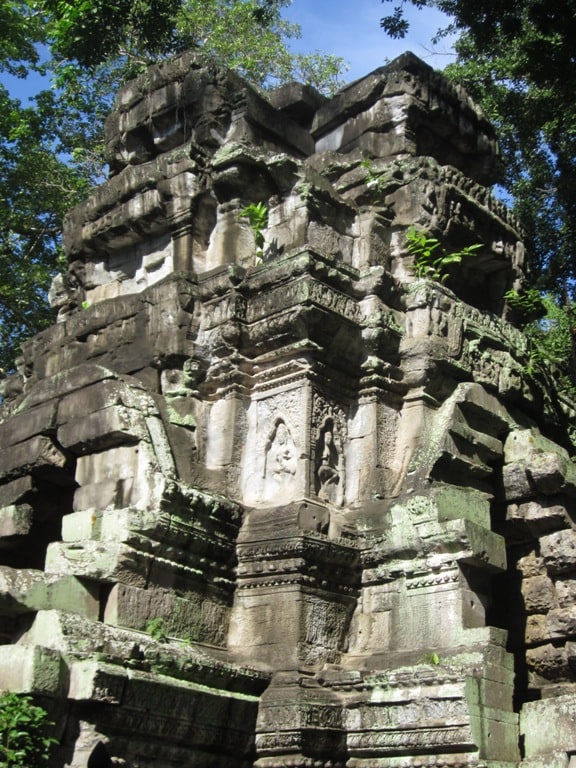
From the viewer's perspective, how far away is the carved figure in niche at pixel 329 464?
32.1ft

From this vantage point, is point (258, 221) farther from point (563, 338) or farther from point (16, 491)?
point (563, 338)

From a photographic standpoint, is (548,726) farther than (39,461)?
No

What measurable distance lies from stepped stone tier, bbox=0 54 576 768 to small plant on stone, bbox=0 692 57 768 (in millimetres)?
160

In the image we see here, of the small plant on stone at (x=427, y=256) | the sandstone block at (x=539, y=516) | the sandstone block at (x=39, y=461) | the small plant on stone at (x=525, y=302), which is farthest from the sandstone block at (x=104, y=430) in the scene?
the small plant on stone at (x=525, y=302)

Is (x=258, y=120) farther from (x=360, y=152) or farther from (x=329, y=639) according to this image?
(x=329, y=639)

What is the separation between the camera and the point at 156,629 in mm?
8727

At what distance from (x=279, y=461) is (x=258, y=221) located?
275 centimetres

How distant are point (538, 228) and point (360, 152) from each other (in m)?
8.45

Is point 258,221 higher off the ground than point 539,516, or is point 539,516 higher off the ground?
point 258,221

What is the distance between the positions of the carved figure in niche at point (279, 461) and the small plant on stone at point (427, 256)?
2.49 m

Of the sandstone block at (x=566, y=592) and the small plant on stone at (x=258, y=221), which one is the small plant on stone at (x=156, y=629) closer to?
the sandstone block at (x=566, y=592)

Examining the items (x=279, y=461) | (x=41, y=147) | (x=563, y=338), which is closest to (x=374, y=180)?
(x=279, y=461)

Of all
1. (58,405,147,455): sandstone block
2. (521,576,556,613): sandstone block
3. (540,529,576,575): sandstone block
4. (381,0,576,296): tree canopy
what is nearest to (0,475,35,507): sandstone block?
(58,405,147,455): sandstone block

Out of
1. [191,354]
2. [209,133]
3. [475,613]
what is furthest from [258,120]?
[475,613]
